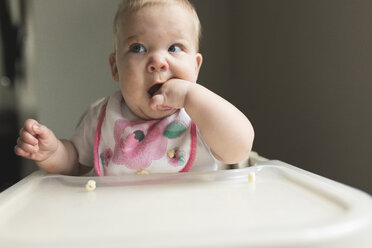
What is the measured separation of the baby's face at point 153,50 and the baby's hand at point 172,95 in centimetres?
4

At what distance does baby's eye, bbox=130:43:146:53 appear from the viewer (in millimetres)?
679

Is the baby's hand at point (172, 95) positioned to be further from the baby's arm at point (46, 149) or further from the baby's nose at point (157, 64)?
the baby's arm at point (46, 149)

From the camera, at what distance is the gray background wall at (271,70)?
78 cm

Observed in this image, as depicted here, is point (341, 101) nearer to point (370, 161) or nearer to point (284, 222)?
A: point (370, 161)

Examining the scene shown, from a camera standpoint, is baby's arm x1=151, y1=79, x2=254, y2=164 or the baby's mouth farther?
the baby's mouth

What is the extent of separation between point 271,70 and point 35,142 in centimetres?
74

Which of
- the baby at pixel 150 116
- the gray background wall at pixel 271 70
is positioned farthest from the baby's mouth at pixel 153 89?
the gray background wall at pixel 271 70

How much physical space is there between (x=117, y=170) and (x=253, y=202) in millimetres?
345

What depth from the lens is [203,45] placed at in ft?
4.11

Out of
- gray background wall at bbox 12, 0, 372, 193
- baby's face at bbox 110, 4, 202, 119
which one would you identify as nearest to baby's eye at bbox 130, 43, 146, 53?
baby's face at bbox 110, 4, 202, 119

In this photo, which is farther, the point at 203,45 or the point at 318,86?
the point at 203,45

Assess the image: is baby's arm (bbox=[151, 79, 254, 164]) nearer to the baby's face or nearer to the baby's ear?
the baby's face

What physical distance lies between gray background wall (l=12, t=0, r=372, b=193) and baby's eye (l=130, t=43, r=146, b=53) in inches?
17.9

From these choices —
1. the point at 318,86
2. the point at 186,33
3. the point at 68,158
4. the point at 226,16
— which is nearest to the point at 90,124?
the point at 68,158
